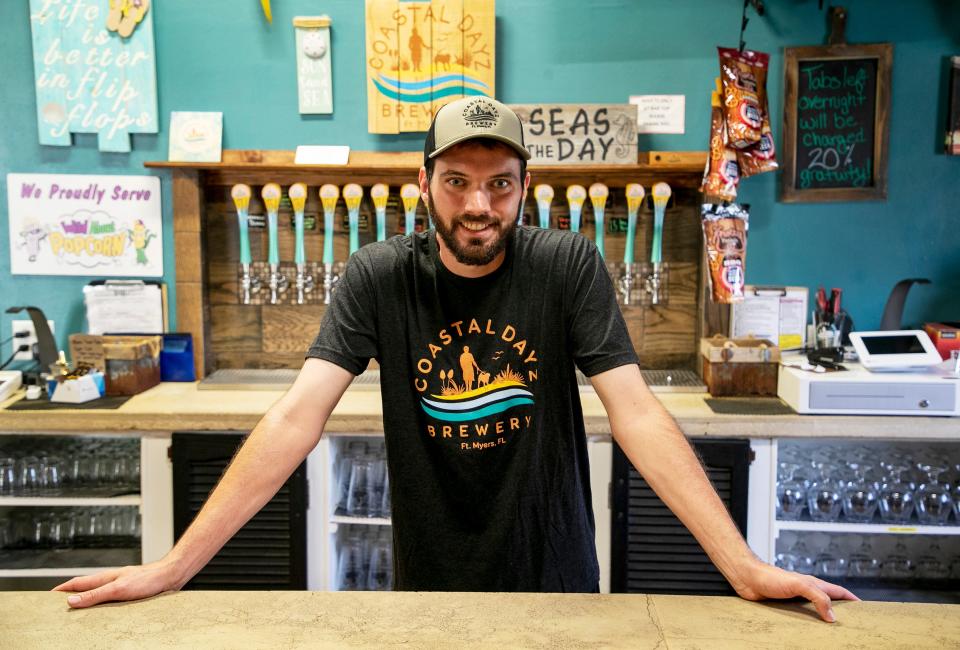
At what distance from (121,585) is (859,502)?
2290 mm

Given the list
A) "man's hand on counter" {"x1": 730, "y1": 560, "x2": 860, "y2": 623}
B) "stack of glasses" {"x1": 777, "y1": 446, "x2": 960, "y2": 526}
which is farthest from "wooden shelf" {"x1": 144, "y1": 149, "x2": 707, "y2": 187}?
"man's hand on counter" {"x1": 730, "y1": 560, "x2": 860, "y2": 623}

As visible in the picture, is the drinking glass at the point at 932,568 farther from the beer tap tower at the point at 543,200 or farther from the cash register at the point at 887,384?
the beer tap tower at the point at 543,200

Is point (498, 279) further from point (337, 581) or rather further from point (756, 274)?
point (756, 274)

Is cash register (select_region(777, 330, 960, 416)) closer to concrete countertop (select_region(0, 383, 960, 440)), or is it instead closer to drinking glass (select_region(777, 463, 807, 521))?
concrete countertop (select_region(0, 383, 960, 440))

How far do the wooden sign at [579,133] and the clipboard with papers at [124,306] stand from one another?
5.27 feet

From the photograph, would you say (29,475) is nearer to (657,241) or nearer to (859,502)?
(657,241)

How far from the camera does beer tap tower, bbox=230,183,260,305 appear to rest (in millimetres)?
2900

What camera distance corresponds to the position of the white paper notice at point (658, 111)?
293 centimetres

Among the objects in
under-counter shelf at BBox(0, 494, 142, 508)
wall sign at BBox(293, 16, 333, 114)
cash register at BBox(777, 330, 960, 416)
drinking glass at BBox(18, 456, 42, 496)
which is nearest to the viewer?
cash register at BBox(777, 330, 960, 416)

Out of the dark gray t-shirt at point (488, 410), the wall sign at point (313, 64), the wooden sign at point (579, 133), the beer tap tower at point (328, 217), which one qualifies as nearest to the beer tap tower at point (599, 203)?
the wooden sign at point (579, 133)

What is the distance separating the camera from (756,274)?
301 cm

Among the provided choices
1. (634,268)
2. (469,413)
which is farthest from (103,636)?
(634,268)

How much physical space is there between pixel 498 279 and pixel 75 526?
2.09 m

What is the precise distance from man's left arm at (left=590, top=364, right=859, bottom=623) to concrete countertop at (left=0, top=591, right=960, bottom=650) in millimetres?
30
